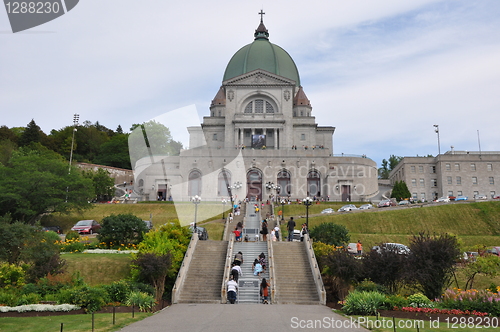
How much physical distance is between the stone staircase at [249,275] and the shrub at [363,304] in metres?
5.15

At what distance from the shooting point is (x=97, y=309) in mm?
19047

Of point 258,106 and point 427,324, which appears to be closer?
point 427,324

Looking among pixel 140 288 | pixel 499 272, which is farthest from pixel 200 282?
pixel 499 272

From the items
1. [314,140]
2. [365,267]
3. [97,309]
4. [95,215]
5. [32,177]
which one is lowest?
[97,309]

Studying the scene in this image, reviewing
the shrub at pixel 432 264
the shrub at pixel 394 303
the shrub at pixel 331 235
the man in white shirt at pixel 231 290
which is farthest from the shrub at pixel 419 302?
the shrub at pixel 331 235

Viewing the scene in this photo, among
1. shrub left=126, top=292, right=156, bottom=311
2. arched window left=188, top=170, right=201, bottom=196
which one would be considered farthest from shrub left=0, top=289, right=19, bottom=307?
arched window left=188, top=170, right=201, bottom=196

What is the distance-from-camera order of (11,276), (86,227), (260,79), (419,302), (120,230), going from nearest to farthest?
(419,302)
(11,276)
(120,230)
(86,227)
(260,79)

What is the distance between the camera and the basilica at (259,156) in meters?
62.3

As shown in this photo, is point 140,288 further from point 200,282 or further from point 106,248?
point 106,248

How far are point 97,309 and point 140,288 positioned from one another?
3.48m

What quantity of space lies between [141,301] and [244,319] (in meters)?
5.88

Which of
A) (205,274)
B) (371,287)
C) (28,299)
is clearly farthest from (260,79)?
(28,299)

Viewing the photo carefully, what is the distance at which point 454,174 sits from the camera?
74812 mm

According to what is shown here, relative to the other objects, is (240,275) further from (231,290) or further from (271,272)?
(231,290)
